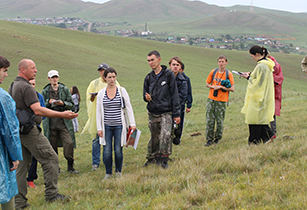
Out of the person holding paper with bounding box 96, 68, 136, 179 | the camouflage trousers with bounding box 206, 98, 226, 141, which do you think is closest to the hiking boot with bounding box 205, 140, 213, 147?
the camouflage trousers with bounding box 206, 98, 226, 141

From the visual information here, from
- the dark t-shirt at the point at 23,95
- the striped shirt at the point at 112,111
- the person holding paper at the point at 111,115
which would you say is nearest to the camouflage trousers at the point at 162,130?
the person holding paper at the point at 111,115

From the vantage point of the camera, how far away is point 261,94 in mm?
6172

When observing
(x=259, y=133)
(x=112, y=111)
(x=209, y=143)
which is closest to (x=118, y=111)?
(x=112, y=111)

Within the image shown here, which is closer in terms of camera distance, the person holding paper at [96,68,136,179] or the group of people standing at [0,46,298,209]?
the group of people standing at [0,46,298,209]

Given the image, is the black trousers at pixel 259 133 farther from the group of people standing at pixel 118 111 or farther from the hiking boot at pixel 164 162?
the hiking boot at pixel 164 162

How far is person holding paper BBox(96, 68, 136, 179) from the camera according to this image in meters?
5.66

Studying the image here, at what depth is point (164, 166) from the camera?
5.88 meters

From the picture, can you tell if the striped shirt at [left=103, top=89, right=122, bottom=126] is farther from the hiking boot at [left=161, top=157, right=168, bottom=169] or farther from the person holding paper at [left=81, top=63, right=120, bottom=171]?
the hiking boot at [left=161, top=157, right=168, bottom=169]

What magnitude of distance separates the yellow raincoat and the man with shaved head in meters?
4.20

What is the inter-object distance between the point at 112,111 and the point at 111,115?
0.09m

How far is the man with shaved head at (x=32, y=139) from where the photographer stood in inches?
170

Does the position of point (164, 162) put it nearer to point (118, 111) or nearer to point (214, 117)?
point (118, 111)

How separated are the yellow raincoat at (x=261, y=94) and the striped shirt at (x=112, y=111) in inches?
126

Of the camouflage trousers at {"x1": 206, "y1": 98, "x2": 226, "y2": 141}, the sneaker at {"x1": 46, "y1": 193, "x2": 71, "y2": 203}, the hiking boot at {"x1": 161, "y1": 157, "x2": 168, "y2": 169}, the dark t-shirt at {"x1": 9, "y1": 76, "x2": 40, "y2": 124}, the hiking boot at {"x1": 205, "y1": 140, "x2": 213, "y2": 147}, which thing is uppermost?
the dark t-shirt at {"x1": 9, "y1": 76, "x2": 40, "y2": 124}
